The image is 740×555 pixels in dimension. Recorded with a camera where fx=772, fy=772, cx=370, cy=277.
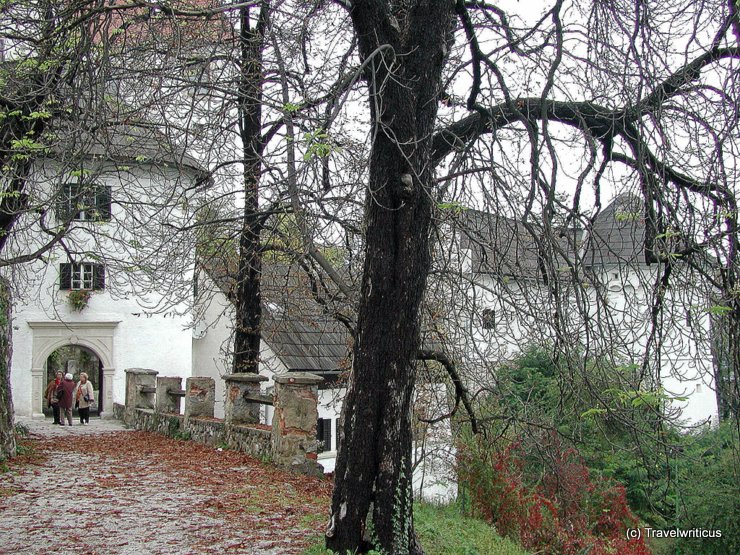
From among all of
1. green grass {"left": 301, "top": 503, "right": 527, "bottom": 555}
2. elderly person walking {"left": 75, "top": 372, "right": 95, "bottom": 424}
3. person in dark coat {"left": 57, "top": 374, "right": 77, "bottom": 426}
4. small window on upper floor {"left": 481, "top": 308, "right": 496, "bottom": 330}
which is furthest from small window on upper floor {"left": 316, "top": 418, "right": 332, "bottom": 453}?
small window on upper floor {"left": 481, "top": 308, "right": 496, "bottom": 330}

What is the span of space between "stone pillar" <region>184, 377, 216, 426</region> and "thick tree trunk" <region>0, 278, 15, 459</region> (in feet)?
10.8

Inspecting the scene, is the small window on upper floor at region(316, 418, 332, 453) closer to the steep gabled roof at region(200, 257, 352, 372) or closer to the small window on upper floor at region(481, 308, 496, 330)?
the steep gabled roof at region(200, 257, 352, 372)

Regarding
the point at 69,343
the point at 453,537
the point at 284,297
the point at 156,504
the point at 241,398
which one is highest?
the point at 284,297

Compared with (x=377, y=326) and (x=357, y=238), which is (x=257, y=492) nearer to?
(x=357, y=238)

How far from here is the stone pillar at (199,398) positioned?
1475 cm

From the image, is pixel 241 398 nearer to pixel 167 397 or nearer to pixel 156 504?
pixel 156 504

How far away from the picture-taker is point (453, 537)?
26.5 feet

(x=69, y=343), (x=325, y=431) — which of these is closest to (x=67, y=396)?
(x=69, y=343)

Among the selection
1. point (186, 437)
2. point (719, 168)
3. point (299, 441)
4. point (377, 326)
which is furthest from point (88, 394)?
point (719, 168)

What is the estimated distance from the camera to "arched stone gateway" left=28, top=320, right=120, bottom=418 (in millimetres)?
26297

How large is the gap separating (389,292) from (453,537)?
3.20m

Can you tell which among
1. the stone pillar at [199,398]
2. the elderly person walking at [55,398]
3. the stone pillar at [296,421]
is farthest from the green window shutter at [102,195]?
the elderly person walking at [55,398]

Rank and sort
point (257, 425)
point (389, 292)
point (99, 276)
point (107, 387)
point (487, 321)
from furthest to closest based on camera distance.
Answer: point (107, 387) < point (99, 276) < point (257, 425) < point (487, 321) < point (389, 292)

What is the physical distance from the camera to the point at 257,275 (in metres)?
14.0
